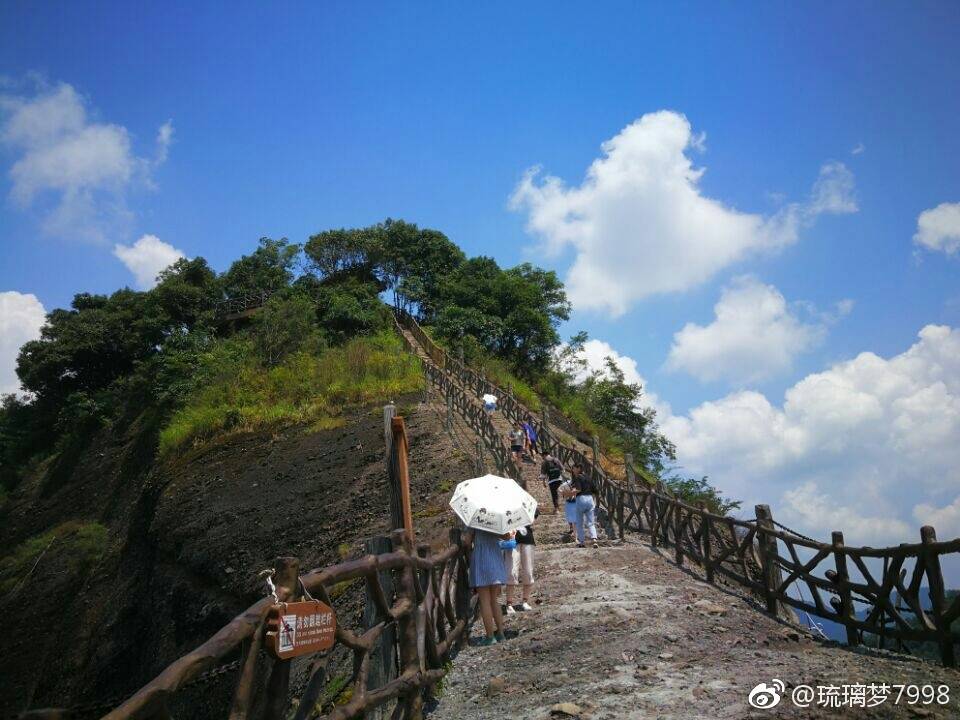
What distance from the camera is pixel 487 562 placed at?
8.05 metres

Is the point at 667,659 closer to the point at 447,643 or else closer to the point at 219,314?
the point at 447,643

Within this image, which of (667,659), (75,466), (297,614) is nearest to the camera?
(297,614)

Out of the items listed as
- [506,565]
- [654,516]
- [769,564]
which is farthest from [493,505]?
[654,516]

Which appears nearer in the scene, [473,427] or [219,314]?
[473,427]

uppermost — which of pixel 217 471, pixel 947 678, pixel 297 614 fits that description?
pixel 217 471

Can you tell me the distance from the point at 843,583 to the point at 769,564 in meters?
1.35

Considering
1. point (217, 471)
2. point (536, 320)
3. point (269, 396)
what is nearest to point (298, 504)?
point (217, 471)

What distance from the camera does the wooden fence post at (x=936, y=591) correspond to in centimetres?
677

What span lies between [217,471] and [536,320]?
62.7 ft

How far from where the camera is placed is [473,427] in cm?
2336

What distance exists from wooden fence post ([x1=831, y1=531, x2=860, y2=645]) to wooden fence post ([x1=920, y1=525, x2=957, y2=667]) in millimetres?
1037

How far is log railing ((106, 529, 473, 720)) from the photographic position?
3.05 metres

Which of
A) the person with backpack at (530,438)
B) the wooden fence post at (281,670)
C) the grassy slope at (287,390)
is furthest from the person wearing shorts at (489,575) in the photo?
the grassy slope at (287,390)

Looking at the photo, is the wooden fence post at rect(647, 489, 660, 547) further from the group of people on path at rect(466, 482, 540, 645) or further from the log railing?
the group of people on path at rect(466, 482, 540, 645)
